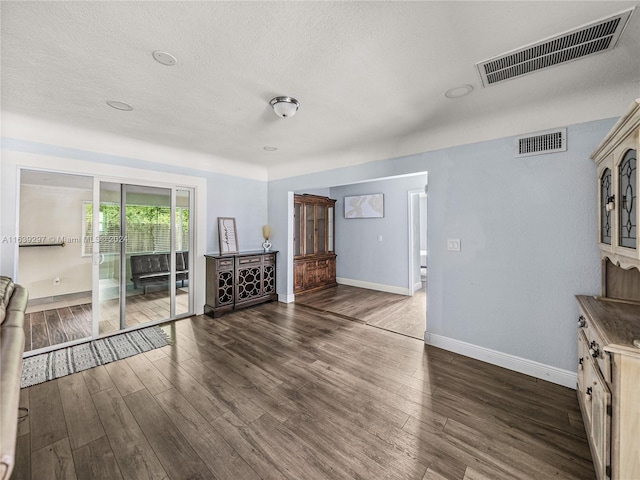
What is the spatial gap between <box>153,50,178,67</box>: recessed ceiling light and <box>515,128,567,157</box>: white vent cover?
297cm

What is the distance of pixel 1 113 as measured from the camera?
2557 mm

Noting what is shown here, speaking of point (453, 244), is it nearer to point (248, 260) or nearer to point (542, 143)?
point (542, 143)

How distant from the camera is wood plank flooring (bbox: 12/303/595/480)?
5.10ft

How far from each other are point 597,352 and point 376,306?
3.30m

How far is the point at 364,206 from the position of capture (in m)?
6.01

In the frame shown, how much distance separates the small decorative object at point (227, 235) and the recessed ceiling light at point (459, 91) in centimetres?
358

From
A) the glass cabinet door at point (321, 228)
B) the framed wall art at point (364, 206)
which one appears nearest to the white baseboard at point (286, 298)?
the glass cabinet door at point (321, 228)

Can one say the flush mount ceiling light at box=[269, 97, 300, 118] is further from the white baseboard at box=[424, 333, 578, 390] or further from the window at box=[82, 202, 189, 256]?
the white baseboard at box=[424, 333, 578, 390]

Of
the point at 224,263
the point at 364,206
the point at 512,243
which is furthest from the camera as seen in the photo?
the point at 364,206

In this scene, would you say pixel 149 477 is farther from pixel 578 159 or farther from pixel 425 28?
pixel 578 159

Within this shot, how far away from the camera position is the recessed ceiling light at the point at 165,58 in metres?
1.72

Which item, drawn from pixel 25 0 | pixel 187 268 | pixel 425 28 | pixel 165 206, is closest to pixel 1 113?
pixel 165 206

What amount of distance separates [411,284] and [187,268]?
4129 millimetres

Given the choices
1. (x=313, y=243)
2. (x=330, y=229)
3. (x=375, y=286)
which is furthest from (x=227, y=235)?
(x=375, y=286)
